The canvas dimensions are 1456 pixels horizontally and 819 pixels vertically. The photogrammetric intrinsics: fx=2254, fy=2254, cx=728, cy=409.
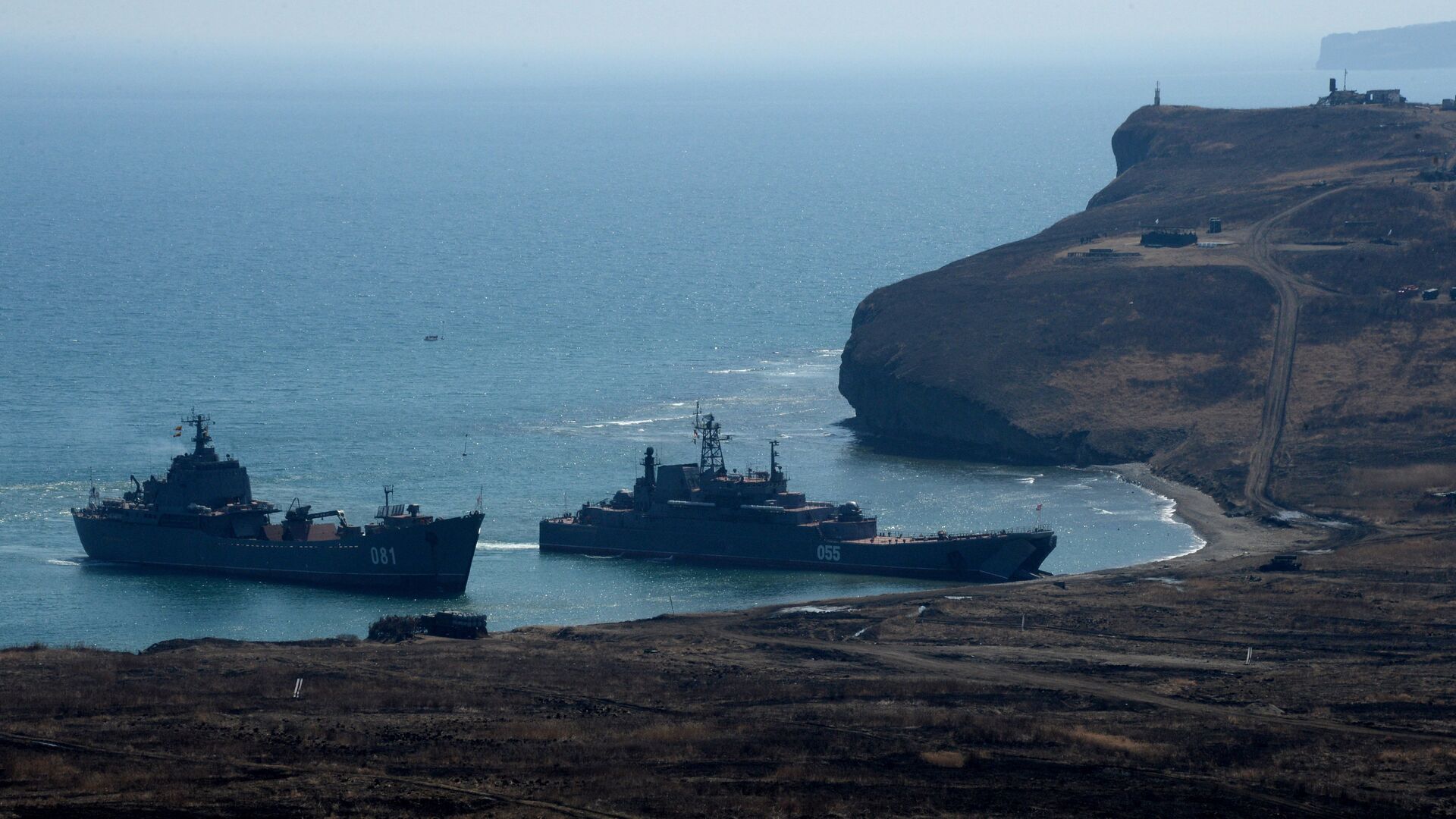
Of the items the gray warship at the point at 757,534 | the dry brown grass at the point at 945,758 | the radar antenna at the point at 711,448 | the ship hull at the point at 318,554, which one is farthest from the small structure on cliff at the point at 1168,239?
the dry brown grass at the point at 945,758

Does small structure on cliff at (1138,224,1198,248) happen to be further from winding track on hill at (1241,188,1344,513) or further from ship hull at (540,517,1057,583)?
ship hull at (540,517,1057,583)

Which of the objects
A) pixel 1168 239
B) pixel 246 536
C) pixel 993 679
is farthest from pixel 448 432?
pixel 993 679

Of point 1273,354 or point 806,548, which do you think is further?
point 1273,354

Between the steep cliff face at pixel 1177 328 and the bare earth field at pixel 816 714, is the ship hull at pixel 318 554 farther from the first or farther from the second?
the steep cliff face at pixel 1177 328

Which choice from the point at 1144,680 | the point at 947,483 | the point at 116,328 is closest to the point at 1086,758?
the point at 1144,680

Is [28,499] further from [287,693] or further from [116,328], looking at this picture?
[116,328]

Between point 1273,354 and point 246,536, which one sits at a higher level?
point 1273,354

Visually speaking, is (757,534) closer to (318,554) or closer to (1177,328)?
(318,554)
